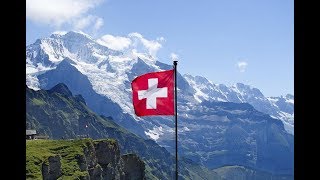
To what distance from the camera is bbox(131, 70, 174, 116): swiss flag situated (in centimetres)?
2786

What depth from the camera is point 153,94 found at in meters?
28.2

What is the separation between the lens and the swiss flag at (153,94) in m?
27.9

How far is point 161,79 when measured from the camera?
28500 mm
